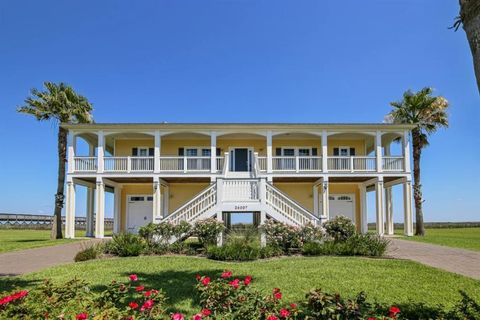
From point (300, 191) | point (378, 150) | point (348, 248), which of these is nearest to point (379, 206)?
point (378, 150)

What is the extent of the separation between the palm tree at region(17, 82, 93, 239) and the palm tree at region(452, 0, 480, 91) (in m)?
22.0

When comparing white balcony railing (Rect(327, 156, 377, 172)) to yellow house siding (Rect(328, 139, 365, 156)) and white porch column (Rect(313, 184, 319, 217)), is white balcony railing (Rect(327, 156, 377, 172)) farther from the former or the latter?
yellow house siding (Rect(328, 139, 365, 156))

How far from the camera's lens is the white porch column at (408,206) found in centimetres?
2122

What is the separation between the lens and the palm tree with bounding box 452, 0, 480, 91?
342cm

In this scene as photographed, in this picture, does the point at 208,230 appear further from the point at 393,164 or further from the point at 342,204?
the point at 342,204

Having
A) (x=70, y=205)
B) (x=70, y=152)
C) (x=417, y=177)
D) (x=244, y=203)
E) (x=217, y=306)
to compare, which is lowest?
(x=217, y=306)

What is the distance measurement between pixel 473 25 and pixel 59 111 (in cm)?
2232

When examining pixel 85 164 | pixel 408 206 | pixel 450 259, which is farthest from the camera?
pixel 408 206

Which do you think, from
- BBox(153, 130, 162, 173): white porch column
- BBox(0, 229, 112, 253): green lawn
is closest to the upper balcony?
BBox(153, 130, 162, 173): white porch column

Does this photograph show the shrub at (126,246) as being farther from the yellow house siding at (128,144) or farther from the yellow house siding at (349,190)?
the yellow house siding at (349,190)

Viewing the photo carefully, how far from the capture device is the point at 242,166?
78.4ft

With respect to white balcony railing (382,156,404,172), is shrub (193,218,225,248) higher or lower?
lower

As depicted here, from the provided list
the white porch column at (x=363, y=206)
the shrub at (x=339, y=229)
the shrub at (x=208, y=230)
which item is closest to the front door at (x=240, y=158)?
the white porch column at (x=363, y=206)

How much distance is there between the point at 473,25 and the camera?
11.4ft
